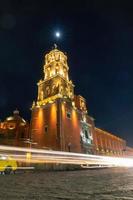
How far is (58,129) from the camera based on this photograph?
35531 mm

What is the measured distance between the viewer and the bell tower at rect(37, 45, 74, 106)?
1630 inches

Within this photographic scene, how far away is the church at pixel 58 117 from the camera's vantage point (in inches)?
1419

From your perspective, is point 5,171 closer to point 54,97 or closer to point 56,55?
point 54,97

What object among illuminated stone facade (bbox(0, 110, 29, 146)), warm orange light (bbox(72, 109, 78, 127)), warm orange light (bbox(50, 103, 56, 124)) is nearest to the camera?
warm orange light (bbox(50, 103, 56, 124))

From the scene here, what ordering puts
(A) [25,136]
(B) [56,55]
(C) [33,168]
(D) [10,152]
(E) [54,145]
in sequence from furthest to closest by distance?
(B) [56,55]
(A) [25,136]
(E) [54,145]
(D) [10,152]
(C) [33,168]

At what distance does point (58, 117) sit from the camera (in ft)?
121

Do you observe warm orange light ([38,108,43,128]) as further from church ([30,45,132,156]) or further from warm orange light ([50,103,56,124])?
warm orange light ([50,103,56,124])

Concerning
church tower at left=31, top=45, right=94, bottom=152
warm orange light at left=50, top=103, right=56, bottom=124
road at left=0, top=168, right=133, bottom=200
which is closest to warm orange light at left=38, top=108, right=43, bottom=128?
church tower at left=31, top=45, right=94, bottom=152

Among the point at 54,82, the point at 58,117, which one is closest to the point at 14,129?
the point at 54,82

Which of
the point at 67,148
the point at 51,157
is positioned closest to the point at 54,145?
the point at 67,148

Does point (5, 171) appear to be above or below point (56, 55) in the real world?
below

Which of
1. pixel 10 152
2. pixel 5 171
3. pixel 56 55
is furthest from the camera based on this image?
A: pixel 56 55

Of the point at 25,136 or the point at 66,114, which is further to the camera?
the point at 25,136

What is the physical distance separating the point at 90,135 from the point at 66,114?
1186 centimetres
